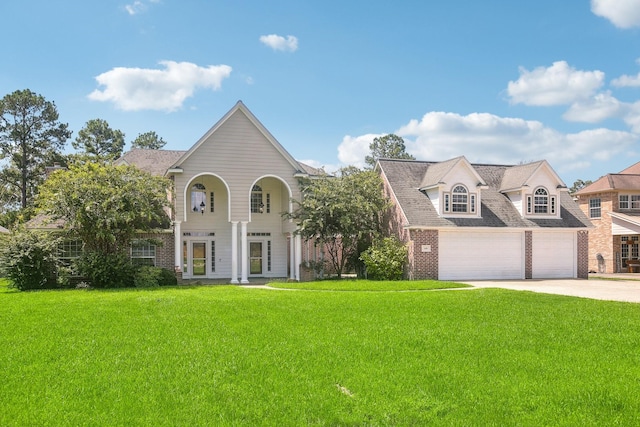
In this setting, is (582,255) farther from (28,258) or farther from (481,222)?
(28,258)

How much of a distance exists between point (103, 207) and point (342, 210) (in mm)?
9999

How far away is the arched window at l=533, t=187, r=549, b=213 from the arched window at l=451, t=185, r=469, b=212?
412 centimetres

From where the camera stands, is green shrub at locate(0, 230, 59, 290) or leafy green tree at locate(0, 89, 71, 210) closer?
green shrub at locate(0, 230, 59, 290)

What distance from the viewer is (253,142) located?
84.2 feet

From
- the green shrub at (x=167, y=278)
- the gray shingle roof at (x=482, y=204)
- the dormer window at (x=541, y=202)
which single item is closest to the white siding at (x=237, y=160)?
the green shrub at (x=167, y=278)

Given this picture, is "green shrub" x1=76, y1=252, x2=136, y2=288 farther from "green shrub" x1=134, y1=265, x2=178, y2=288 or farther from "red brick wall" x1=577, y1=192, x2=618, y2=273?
"red brick wall" x1=577, y1=192, x2=618, y2=273

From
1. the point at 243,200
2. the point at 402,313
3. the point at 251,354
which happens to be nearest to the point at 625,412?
the point at 251,354

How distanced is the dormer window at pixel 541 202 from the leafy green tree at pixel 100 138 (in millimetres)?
42569

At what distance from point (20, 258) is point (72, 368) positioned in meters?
15.7

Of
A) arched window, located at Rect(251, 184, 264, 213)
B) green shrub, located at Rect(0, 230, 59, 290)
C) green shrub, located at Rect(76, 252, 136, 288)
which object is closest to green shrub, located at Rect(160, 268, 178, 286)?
green shrub, located at Rect(76, 252, 136, 288)

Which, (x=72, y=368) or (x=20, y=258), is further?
(x=20, y=258)

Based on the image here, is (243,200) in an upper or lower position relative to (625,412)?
upper

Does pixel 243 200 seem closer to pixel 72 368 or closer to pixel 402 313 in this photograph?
pixel 402 313

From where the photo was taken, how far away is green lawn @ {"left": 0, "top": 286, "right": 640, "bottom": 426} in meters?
6.26
